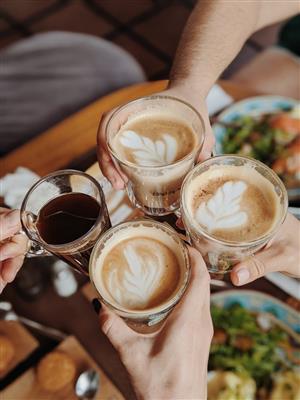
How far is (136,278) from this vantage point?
96cm

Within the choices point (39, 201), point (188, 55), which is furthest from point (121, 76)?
point (39, 201)

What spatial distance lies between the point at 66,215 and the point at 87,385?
45 centimetres

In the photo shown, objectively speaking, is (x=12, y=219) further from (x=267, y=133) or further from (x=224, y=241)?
(x=267, y=133)

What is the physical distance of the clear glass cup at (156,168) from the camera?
1.04 metres

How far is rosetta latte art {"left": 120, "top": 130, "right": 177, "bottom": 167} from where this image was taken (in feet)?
3.54

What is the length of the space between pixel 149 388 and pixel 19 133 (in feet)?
4.07

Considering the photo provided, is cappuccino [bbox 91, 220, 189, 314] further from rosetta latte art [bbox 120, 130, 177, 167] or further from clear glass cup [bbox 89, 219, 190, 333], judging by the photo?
rosetta latte art [bbox 120, 130, 177, 167]

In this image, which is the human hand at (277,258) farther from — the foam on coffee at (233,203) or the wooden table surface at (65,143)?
the wooden table surface at (65,143)

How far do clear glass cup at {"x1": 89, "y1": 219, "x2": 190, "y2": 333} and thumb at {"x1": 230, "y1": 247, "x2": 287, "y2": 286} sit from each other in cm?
12

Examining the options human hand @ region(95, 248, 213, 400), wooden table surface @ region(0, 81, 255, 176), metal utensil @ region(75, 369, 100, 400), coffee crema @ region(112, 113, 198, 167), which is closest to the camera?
human hand @ region(95, 248, 213, 400)

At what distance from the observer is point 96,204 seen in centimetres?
105

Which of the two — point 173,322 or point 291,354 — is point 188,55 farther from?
point 291,354

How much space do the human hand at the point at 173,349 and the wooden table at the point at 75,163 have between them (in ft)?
1.04

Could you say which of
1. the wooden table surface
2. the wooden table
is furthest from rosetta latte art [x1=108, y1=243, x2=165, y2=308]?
the wooden table surface
